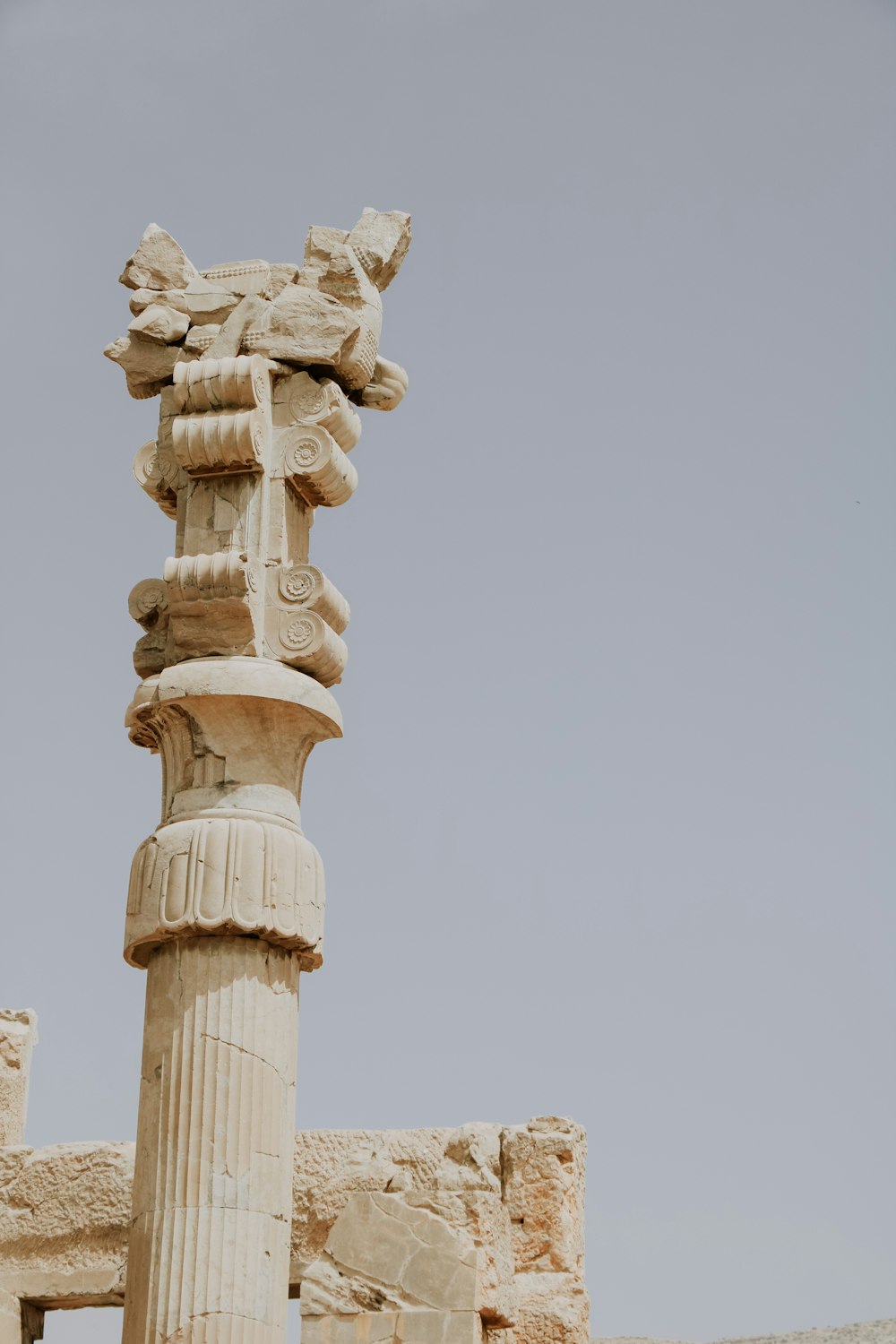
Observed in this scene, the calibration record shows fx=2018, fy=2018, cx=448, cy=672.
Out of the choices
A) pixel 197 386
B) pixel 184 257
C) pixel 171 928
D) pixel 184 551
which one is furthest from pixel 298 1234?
pixel 184 257

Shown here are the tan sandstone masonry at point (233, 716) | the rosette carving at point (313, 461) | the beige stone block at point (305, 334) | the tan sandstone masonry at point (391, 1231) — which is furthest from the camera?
the beige stone block at point (305, 334)

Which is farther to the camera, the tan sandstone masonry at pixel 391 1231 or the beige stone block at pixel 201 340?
the beige stone block at pixel 201 340

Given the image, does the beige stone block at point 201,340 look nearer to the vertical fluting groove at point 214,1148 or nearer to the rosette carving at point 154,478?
the rosette carving at point 154,478

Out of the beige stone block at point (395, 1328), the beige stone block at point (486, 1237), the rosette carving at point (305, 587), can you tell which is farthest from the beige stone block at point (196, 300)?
the beige stone block at point (395, 1328)

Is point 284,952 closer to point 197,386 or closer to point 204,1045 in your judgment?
point 204,1045

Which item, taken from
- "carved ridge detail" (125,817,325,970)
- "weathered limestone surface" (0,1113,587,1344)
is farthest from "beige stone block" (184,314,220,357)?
"weathered limestone surface" (0,1113,587,1344)

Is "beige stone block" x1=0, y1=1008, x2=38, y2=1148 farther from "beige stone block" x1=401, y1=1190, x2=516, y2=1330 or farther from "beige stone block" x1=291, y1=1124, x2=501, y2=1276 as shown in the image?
"beige stone block" x1=401, y1=1190, x2=516, y2=1330

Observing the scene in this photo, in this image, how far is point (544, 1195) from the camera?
34.6 ft

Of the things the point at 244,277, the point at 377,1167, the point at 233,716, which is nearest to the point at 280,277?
the point at 244,277

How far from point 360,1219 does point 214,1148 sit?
30.5 inches

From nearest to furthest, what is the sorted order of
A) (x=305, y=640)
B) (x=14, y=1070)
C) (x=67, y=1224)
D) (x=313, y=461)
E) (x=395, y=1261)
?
(x=395, y=1261)
(x=305, y=640)
(x=313, y=461)
(x=67, y=1224)
(x=14, y=1070)

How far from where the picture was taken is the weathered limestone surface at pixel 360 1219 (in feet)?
28.9

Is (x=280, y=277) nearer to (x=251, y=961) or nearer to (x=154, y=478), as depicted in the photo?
(x=154, y=478)

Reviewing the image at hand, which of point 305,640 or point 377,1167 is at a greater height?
point 305,640
